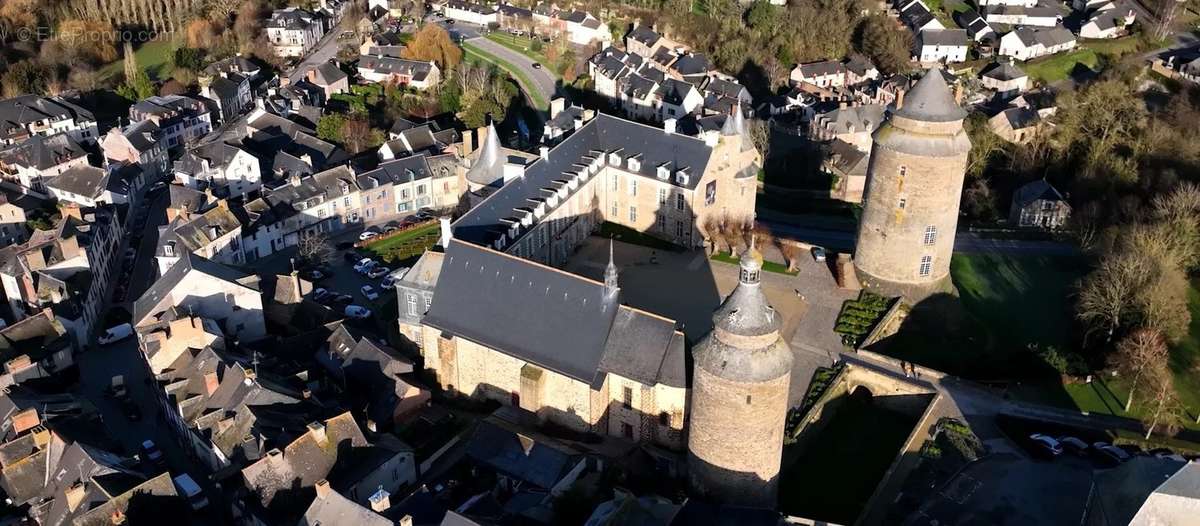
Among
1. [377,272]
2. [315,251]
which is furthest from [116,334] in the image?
[377,272]

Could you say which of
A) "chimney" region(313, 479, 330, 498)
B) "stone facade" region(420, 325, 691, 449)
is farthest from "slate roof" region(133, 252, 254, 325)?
"chimney" region(313, 479, 330, 498)

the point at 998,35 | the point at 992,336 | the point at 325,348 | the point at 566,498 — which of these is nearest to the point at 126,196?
the point at 325,348

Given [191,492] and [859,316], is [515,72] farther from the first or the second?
[191,492]

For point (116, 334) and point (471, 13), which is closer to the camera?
point (116, 334)

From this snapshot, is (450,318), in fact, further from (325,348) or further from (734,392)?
(734,392)

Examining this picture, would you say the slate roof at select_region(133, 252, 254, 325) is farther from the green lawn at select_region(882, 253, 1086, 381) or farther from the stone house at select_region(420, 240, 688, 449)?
the green lawn at select_region(882, 253, 1086, 381)

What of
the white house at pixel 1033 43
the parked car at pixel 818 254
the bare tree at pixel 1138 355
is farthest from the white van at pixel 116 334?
the white house at pixel 1033 43
